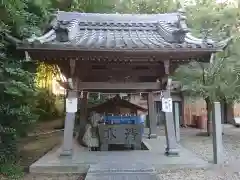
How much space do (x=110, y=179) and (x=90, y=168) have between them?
0.80 metres

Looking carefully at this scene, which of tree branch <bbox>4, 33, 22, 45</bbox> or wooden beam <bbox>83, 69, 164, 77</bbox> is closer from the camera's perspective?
tree branch <bbox>4, 33, 22, 45</bbox>

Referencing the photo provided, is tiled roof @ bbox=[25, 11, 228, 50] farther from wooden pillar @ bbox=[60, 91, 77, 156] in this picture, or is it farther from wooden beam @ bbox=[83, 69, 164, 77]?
wooden pillar @ bbox=[60, 91, 77, 156]

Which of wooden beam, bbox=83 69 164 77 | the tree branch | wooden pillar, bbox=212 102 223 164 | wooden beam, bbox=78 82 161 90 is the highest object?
the tree branch

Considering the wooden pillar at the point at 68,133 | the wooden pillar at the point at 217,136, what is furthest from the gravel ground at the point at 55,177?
the wooden pillar at the point at 217,136

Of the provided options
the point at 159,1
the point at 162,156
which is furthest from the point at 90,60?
the point at 159,1

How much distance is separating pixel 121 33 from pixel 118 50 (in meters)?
2.07

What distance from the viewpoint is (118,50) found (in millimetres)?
7098

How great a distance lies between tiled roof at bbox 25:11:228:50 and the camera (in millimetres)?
7223

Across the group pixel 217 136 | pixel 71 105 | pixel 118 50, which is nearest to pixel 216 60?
pixel 217 136

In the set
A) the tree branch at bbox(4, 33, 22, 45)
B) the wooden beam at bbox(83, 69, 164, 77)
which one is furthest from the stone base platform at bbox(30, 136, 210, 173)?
the tree branch at bbox(4, 33, 22, 45)

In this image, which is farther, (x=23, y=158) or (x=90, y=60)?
(x=23, y=158)

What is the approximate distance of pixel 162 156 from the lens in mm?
8141

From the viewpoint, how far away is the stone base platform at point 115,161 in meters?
7.07

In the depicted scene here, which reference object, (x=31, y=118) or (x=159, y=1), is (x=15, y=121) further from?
(x=159, y=1)
